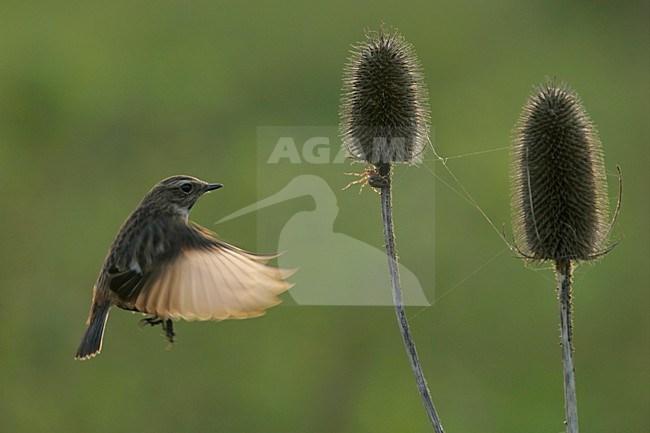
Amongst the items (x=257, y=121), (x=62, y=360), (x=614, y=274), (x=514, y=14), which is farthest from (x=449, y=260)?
(x=514, y=14)

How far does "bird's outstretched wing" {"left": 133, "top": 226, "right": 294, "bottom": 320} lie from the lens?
6.13 meters

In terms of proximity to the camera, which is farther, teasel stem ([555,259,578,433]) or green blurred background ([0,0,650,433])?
green blurred background ([0,0,650,433])

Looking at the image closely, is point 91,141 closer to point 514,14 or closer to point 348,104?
point 514,14

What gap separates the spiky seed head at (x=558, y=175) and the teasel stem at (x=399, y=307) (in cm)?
93

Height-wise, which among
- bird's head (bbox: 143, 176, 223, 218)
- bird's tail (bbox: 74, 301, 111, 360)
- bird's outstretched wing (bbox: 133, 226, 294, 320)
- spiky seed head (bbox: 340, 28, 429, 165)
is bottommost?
bird's tail (bbox: 74, 301, 111, 360)

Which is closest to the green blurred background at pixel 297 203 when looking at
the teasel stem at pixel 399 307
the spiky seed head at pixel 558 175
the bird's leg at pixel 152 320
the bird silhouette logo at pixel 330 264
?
the bird silhouette logo at pixel 330 264

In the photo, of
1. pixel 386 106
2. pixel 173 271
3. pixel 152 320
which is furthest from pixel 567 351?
pixel 152 320

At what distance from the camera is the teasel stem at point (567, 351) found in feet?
17.5

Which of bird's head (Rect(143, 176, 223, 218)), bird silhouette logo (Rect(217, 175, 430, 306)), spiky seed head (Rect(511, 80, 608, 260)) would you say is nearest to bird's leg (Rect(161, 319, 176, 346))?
bird's head (Rect(143, 176, 223, 218))

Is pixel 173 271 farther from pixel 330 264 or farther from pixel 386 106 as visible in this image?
pixel 330 264

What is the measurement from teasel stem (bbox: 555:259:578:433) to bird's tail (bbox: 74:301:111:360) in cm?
327

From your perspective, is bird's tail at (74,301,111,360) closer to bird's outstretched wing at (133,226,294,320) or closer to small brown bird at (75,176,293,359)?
small brown bird at (75,176,293,359)

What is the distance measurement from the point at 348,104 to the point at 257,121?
1080 centimetres

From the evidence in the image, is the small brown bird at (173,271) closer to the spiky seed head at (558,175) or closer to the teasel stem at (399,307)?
the teasel stem at (399,307)
